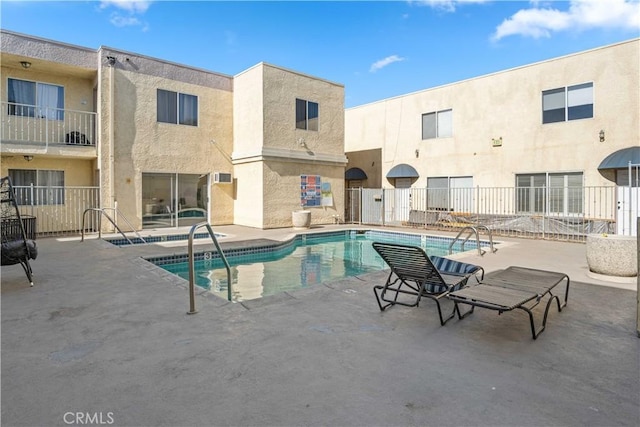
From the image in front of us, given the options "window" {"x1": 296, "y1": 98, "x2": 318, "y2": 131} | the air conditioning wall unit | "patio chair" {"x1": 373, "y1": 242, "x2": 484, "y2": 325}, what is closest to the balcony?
the air conditioning wall unit

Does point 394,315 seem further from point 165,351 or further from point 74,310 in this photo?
point 74,310

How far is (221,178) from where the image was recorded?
1623 cm

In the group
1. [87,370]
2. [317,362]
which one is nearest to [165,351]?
[87,370]

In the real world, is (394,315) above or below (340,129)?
below

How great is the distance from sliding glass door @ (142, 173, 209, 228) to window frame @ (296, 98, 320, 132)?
4898 mm

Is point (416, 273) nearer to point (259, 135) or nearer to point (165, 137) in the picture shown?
point (259, 135)

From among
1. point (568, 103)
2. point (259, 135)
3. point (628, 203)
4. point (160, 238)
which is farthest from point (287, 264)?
point (568, 103)

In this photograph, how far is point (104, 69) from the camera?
13438 millimetres

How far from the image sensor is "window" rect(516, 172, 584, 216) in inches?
555

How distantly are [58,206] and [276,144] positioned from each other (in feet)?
28.5

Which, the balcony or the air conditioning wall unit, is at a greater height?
the balcony

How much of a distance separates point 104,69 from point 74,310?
38.5 ft

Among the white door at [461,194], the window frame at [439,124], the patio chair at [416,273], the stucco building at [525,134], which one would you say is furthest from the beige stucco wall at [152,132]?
the patio chair at [416,273]

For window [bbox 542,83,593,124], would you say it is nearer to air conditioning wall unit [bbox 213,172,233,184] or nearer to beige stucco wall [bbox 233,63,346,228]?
beige stucco wall [bbox 233,63,346,228]
